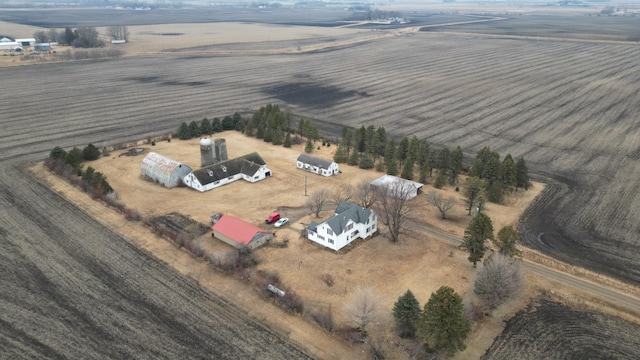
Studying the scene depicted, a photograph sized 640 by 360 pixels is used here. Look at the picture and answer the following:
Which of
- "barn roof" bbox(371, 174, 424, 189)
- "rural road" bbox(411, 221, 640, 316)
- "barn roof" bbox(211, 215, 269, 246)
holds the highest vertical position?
"barn roof" bbox(371, 174, 424, 189)

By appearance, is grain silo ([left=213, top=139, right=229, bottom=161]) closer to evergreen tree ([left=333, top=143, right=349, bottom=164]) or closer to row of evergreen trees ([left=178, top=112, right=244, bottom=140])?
row of evergreen trees ([left=178, top=112, right=244, bottom=140])

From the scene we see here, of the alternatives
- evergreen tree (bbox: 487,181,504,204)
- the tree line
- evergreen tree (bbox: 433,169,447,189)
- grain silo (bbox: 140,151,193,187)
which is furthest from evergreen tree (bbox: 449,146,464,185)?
the tree line

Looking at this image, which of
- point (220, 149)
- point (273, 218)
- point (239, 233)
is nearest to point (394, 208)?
point (273, 218)

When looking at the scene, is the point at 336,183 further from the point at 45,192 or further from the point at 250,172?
the point at 45,192

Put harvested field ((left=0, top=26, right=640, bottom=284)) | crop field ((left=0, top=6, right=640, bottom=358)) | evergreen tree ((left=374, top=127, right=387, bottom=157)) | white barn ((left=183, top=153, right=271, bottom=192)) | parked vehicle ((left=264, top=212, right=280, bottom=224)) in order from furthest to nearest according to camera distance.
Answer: evergreen tree ((left=374, top=127, right=387, bottom=157))
white barn ((left=183, top=153, right=271, bottom=192))
harvested field ((left=0, top=26, right=640, bottom=284))
parked vehicle ((left=264, top=212, right=280, bottom=224))
crop field ((left=0, top=6, right=640, bottom=358))

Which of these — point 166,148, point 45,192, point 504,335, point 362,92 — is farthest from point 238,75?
point 504,335

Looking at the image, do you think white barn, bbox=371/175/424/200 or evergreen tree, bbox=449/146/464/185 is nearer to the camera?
white barn, bbox=371/175/424/200

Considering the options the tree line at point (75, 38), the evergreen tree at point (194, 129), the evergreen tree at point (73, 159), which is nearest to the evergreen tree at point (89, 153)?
the evergreen tree at point (73, 159)

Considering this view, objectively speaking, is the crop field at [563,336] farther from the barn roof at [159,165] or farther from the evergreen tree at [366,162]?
the barn roof at [159,165]
